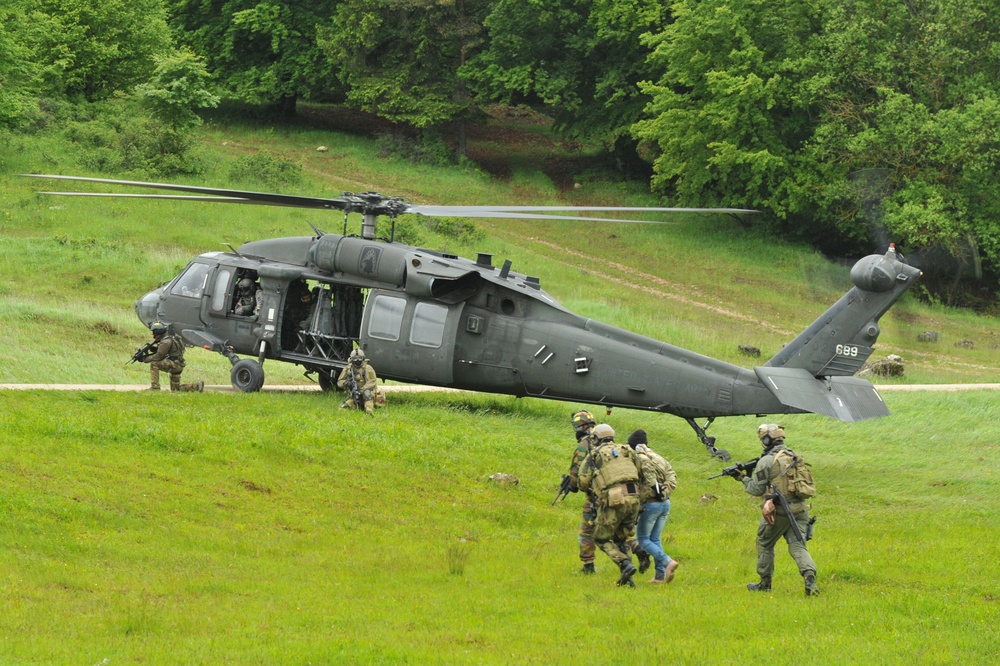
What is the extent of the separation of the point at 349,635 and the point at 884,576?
684cm

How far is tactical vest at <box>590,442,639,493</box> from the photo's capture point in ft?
43.4

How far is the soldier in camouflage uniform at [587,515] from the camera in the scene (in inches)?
539

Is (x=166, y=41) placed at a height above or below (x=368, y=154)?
above

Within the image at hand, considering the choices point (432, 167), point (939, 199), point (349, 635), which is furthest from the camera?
point (432, 167)

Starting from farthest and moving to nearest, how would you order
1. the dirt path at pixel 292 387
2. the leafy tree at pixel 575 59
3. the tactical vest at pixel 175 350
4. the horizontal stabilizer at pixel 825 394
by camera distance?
the leafy tree at pixel 575 59
the tactical vest at pixel 175 350
the dirt path at pixel 292 387
the horizontal stabilizer at pixel 825 394

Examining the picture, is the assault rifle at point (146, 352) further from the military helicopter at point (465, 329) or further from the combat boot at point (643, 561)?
the combat boot at point (643, 561)

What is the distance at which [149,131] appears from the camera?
4850 cm

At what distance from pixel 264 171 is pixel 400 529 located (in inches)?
1443

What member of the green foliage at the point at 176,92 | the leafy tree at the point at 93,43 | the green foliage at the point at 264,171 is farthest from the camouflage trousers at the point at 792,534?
the leafy tree at the point at 93,43

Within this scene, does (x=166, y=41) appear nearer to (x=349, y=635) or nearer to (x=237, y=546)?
(x=237, y=546)

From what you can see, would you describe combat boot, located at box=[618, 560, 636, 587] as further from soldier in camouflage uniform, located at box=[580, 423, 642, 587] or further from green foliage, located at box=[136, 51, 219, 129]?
green foliage, located at box=[136, 51, 219, 129]

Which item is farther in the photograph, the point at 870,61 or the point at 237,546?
the point at 870,61

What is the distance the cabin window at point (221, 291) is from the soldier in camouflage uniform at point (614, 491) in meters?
12.8

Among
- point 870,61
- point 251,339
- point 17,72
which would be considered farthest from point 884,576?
point 17,72
